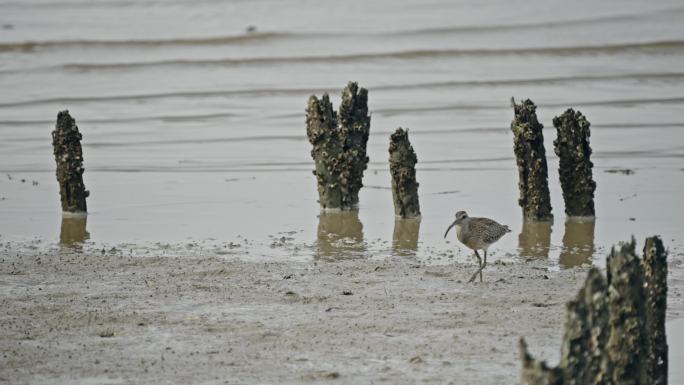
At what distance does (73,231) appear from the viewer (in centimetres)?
1267

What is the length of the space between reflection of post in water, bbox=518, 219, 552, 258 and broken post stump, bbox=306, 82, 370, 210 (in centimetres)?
202

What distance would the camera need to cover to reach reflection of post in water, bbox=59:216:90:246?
40.0 feet

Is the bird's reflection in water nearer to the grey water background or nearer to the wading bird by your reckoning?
the grey water background

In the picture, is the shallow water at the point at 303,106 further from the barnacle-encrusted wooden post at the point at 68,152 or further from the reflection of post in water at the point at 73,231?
the barnacle-encrusted wooden post at the point at 68,152

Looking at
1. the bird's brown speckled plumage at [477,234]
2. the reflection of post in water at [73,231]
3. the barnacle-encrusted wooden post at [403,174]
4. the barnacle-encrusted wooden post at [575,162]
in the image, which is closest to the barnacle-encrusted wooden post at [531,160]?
the barnacle-encrusted wooden post at [575,162]

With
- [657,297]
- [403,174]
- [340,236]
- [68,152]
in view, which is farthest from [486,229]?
[68,152]

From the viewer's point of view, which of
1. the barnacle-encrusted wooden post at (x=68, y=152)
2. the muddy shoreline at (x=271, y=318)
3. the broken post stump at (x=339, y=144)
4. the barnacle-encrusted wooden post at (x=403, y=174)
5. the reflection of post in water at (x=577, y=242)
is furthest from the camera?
the broken post stump at (x=339, y=144)

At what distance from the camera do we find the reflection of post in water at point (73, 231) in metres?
12.2

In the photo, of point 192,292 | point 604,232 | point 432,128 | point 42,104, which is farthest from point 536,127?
point 42,104

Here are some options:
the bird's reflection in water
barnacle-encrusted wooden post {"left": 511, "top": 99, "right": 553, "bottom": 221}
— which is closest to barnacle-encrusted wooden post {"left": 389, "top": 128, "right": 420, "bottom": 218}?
the bird's reflection in water

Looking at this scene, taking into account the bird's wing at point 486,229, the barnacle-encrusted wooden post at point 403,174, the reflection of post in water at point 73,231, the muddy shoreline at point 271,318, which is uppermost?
the barnacle-encrusted wooden post at point 403,174

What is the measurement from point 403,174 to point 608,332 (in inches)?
258

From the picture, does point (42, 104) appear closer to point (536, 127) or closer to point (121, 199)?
point (121, 199)

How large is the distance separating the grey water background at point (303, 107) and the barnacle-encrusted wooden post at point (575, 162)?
0.25m
